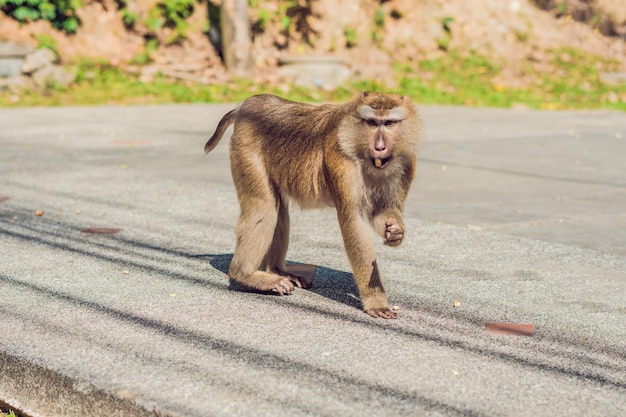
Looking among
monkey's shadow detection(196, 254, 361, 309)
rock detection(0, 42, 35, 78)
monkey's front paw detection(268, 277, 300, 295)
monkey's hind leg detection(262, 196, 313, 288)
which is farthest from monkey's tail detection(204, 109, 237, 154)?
rock detection(0, 42, 35, 78)

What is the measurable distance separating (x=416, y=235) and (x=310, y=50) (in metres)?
14.7

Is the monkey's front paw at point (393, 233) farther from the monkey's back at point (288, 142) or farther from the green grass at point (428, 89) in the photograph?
the green grass at point (428, 89)

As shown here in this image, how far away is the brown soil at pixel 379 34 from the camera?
60.4 ft

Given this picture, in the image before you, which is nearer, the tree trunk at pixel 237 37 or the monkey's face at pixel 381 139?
the monkey's face at pixel 381 139

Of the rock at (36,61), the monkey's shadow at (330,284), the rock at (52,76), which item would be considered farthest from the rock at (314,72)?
the monkey's shadow at (330,284)

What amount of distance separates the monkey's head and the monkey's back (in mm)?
210

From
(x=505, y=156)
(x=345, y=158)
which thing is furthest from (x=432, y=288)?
(x=505, y=156)

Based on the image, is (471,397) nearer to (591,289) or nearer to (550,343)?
(550,343)

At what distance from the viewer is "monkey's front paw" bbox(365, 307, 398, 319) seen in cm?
439

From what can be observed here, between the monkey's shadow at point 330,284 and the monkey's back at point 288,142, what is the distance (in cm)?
46

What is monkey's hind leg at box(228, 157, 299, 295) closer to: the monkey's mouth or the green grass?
the monkey's mouth

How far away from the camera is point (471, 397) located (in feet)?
11.1

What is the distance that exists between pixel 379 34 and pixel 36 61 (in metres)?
8.23

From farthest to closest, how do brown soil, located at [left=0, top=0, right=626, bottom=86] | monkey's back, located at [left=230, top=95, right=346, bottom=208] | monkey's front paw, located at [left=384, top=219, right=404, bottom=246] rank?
brown soil, located at [left=0, top=0, right=626, bottom=86] → monkey's back, located at [left=230, top=95, right=346, bottom=208] → monkey's front paw, located at [left=384, top=219, right=404, bottom=246]
